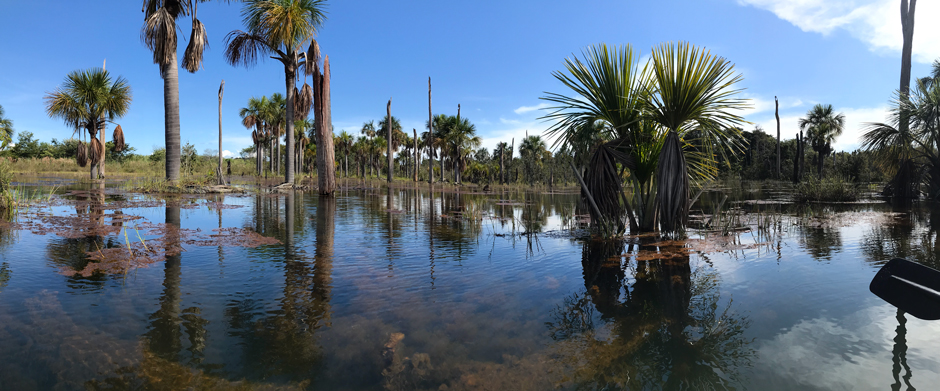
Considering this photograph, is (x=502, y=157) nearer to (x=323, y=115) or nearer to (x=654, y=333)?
(x=323, y=115)

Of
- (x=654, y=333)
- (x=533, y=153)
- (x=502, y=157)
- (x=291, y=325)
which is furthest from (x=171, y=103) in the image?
(x=533, y=153)

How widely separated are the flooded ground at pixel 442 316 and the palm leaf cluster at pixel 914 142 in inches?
565

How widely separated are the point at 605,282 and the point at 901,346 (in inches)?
92.6

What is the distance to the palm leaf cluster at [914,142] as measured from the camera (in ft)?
53.4

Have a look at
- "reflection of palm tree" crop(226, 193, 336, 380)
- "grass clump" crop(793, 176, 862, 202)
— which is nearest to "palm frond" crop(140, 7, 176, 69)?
"reflection of palm tree" crop(226, 193, 336, 380)

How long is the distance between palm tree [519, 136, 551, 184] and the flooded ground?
5641 cm

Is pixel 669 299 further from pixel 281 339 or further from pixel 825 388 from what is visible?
pixel 281 339

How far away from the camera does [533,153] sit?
66.9m

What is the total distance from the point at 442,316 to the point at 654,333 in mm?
1691

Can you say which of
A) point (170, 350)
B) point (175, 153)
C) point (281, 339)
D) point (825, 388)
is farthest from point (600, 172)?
point (175, 153)

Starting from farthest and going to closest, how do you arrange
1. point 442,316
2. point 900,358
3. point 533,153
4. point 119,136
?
point 533,153 → point 119,136 → point 442,316 → point 900,358

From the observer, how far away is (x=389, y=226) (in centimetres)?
943

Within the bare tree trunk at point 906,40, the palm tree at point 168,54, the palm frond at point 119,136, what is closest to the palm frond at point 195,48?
the palm tree at point 168,54

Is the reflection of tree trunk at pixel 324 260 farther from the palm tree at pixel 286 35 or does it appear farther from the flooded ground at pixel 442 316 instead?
the palm tree at pixel 286 35
